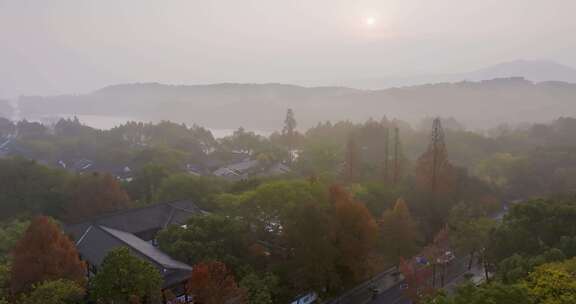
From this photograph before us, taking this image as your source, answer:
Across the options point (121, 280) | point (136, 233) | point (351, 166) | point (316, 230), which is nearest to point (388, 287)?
point (316, 230)

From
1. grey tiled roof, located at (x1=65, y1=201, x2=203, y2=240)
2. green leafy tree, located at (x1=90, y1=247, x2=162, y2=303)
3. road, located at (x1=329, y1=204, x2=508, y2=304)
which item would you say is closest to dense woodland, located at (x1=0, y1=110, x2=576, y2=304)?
green leafy tree, located at (x1=90, y1=247, x2=162, y2=303)

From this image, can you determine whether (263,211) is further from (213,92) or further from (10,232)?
(213,92)

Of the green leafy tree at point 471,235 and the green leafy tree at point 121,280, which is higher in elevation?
the green leafy tree at point 121,280

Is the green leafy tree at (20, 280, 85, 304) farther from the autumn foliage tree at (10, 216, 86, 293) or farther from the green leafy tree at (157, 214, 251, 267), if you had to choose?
→ the green leafy tree at (157, 214, 251, 267)

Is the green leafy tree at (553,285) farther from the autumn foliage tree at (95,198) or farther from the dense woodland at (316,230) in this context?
the autumn foliage tree at (95,198)

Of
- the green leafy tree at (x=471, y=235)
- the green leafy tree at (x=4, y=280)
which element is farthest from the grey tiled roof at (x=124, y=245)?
the green leafy tree at (x=471, y=235)

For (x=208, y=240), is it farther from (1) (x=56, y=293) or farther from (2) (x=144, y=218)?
(2) (x=144, y=218)
